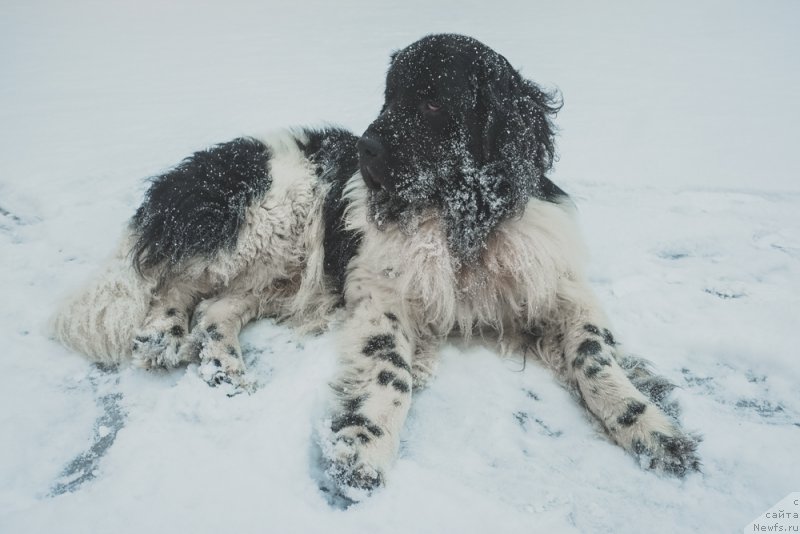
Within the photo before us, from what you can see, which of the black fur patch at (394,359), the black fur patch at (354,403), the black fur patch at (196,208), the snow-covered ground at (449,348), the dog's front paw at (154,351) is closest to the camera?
the snow-covered ground at (449,348)

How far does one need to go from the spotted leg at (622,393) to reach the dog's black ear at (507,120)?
2.61 feet

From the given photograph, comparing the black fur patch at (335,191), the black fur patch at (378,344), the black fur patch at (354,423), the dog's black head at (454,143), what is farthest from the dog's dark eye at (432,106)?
the black fur patch at (354,423)

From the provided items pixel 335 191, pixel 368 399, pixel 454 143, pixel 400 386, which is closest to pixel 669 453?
pixel 400 386

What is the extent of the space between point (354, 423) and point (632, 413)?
1083mm

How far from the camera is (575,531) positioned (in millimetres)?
1665

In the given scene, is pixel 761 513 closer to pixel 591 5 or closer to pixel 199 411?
pixel 199 411

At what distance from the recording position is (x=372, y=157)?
2.37 meters

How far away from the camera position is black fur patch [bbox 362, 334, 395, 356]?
94.1 inches

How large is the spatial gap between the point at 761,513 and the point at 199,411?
206 centimetres

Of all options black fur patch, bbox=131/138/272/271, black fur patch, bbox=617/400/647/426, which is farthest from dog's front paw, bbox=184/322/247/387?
black fur patch, bbox=617/400/647/426

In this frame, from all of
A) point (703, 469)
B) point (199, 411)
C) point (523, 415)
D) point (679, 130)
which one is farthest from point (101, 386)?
point (679, 130)

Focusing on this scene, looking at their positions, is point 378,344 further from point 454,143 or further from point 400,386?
point 454,143

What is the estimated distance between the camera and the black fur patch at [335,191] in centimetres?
298

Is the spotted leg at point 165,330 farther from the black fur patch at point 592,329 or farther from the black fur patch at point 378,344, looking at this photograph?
the black fur patch at point 592,329
